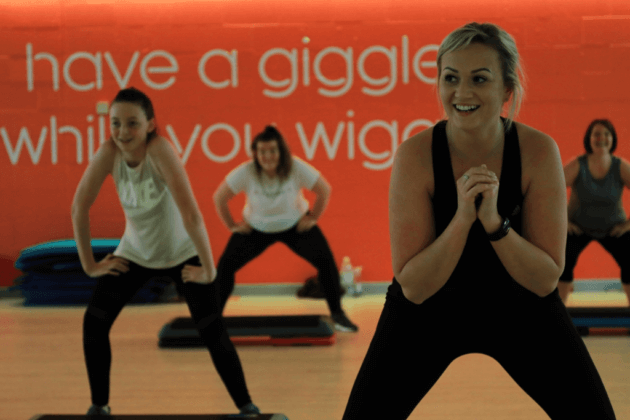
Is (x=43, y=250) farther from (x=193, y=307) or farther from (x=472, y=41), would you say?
(x=472, y=41)

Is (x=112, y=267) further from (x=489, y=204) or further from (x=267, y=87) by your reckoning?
(x=267, y=87)

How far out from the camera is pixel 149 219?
2389 mm

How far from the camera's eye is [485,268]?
142 cm

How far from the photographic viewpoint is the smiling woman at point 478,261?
1350 mm

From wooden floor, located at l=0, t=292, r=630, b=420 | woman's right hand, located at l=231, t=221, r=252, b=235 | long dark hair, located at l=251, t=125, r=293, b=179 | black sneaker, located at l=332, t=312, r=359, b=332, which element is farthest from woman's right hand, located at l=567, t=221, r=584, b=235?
woman's right hand, located at l=231, t=221, r=252, b=235

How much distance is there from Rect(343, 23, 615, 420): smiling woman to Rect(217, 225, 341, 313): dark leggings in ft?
8.56

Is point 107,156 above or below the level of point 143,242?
above

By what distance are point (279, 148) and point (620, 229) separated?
2.23 metres

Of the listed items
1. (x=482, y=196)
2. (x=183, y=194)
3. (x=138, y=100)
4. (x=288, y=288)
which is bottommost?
(x=288, y=288)

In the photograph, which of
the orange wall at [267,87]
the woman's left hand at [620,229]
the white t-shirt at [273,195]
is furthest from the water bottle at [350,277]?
the woman's left hand at [620,229]

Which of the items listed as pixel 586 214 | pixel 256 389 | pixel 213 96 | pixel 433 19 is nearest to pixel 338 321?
pixel 256 389

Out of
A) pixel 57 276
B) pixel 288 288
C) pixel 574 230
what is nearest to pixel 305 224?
pixel 288 288

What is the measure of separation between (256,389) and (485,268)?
188 cm

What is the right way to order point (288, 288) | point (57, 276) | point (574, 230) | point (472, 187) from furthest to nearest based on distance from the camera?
point (288, 288)
point (57, 276)
point (574, 230)
point (472, 187)
